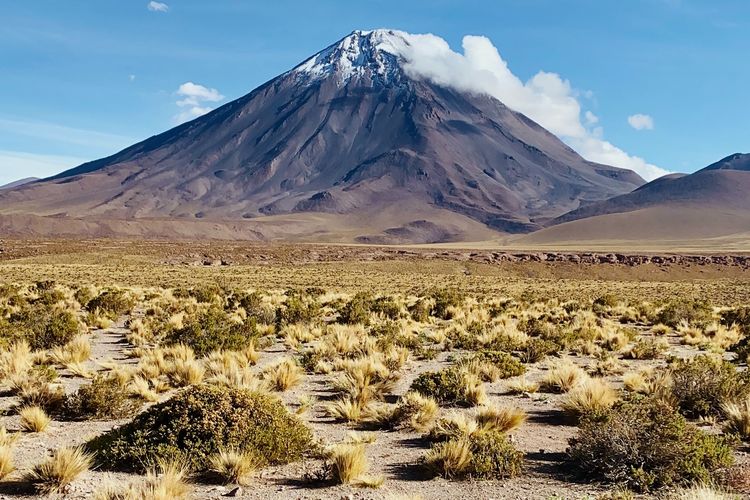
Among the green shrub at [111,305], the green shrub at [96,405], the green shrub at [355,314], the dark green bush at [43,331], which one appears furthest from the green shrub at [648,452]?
the green shrub at [111,305]

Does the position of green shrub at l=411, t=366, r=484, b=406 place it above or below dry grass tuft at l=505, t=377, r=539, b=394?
above

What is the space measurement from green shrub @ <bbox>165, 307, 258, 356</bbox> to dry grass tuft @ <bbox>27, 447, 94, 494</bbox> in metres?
6.94

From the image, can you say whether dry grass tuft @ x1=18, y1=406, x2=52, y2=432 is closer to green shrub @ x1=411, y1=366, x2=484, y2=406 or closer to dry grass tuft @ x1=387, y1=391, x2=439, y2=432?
dry grass tuft @ x1=387, y1=391, x2=439, y2=432

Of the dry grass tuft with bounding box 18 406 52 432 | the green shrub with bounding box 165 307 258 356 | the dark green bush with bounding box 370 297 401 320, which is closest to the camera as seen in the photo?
the dry grass tuft with bounding box 18 406 52 432

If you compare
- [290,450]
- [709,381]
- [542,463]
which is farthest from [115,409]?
[709,381]

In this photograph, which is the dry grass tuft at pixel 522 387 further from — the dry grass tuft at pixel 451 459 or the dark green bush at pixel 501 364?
the dry grass tuft at pixel 451 459

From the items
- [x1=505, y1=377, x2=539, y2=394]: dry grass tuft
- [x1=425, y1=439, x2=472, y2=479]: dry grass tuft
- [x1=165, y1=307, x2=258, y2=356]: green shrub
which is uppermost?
[x1=165, y1=307, x2=258, y2=356]: green shrub

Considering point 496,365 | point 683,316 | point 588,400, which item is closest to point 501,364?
point 496,365

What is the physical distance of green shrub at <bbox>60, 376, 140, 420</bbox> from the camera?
8648 mm

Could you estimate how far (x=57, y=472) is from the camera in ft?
19.5

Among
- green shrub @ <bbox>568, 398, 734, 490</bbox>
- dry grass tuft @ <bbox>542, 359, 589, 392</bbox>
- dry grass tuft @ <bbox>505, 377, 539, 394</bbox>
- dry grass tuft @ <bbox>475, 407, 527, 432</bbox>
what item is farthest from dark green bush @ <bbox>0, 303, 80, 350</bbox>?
green shrub @ <bbox>568, 398, 734, 490</bbox>

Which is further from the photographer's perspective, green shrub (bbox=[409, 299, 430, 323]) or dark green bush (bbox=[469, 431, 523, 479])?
green shrub (bbox=[409, 299, 430, 323])

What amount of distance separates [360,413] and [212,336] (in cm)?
619

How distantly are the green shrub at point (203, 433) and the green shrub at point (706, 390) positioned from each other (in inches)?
219
